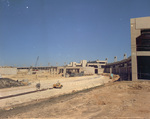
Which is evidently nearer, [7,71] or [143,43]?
[143,43]

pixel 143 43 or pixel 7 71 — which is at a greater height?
pixel 143 43

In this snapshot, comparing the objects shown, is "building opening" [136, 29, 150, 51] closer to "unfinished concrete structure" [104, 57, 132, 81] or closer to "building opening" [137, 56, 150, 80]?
"building opening" [137, 56, 150, 80]

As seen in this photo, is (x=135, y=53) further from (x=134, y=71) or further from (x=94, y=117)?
(x=94, y=117)

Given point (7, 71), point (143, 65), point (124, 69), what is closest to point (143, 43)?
point (143, 65)

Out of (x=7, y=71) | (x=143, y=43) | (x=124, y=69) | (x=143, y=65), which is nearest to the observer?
(x=143, y=65)

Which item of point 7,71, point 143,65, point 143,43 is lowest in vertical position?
point 7,71

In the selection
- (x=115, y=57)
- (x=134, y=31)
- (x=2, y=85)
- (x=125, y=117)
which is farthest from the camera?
(x=115, y=57)

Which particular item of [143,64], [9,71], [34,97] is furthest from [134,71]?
[9,71]

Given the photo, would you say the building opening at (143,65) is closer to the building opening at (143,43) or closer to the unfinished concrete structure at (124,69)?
the building opening at (143,43)

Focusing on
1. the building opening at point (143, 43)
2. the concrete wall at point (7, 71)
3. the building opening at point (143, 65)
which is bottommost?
the concrete wall at point (7, 71)

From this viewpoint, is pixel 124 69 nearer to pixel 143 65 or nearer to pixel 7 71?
pixel 143 65

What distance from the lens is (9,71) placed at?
63000mm

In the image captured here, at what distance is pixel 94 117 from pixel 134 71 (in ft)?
79.9

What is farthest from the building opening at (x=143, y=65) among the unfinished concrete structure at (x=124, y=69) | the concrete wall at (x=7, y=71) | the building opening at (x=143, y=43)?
the concrete wall at (x=7, y=71)
